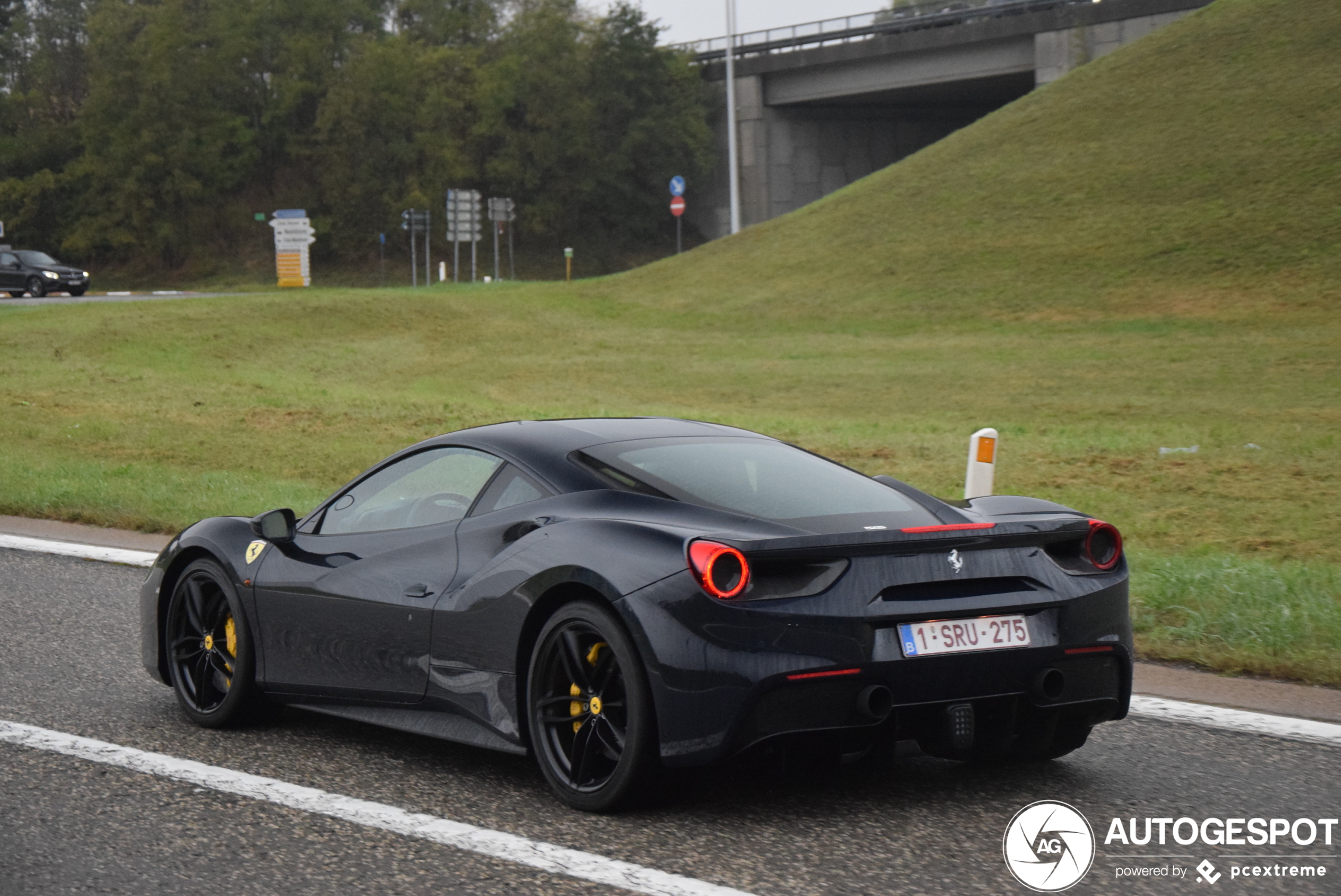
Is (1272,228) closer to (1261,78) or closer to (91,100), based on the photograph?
(1261,78)

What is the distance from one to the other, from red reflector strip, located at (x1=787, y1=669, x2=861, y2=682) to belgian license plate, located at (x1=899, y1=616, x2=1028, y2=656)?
0.56 ft

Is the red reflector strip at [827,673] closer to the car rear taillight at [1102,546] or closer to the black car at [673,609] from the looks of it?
the black car at [673,609]

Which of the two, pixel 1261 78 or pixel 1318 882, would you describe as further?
pixel 1261 78

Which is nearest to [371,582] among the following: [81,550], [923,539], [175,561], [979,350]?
[175,561]

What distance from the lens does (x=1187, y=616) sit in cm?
755

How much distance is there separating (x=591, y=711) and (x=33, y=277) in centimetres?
4888

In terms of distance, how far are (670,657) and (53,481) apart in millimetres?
11139

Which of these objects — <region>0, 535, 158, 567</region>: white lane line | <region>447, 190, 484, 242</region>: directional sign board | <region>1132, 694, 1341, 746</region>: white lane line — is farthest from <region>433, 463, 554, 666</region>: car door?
<region>447, 190, 484, 242</region>: directional sign board

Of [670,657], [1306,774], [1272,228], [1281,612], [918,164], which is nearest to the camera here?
[670,657]

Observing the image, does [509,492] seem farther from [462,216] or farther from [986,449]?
[462,216]

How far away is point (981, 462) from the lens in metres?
9.03

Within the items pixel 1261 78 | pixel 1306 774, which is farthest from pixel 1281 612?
pixel 1261 78

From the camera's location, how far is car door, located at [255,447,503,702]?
5.16 metres

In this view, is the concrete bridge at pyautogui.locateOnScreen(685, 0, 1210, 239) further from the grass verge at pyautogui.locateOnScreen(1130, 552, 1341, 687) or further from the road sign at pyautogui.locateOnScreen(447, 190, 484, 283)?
the grass verge at pyautogui.locateOnScreen(1130, 552, 1341, 687)
